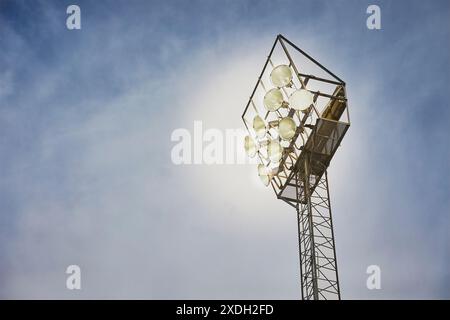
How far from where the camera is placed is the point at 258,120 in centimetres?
1192

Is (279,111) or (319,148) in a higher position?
(279,111)
